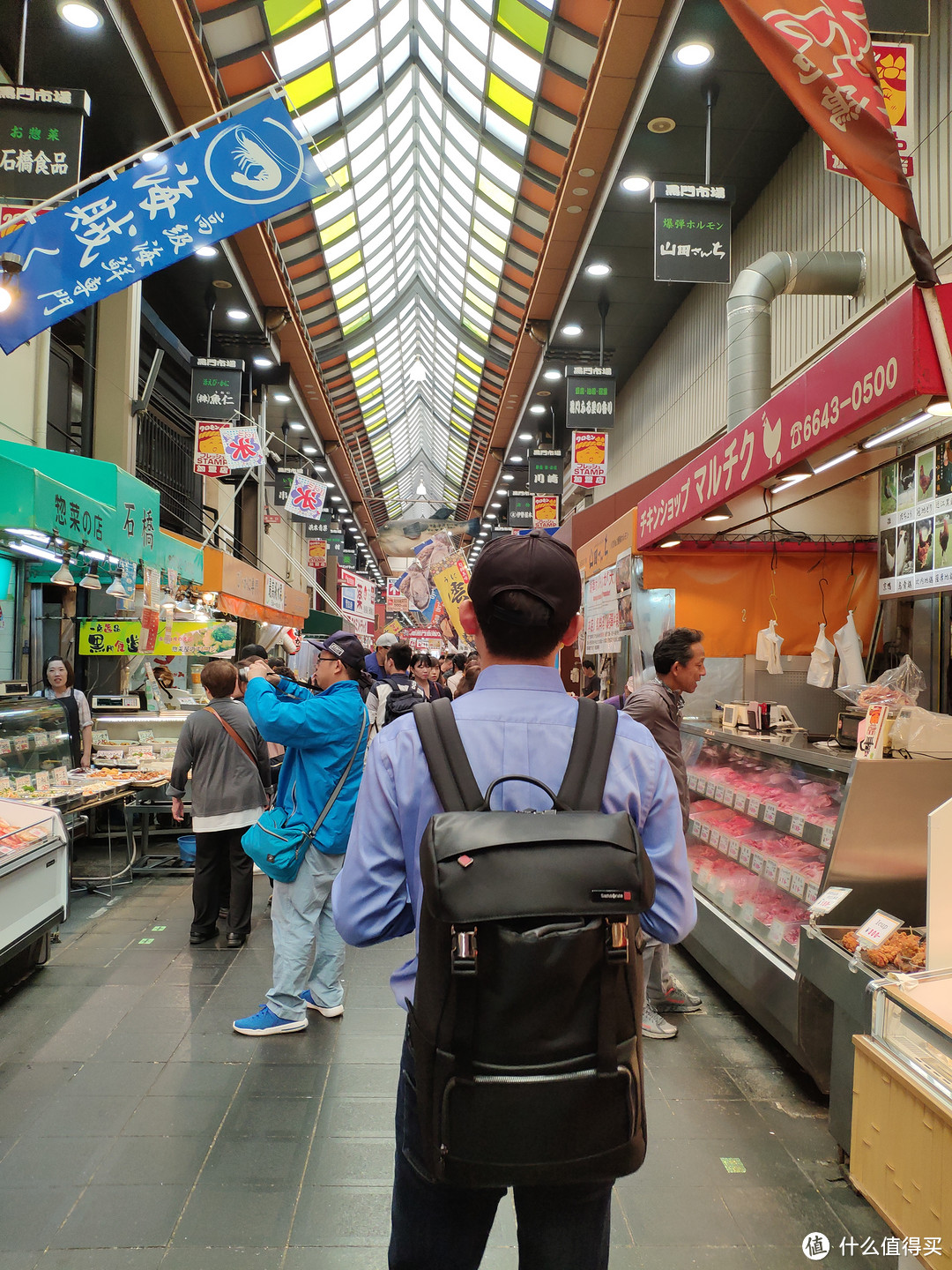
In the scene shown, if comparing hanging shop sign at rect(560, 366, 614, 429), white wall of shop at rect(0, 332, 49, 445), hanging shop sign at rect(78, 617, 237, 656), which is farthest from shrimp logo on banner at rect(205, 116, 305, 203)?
hanging shop sign at rect(560, 366, 614, 429)

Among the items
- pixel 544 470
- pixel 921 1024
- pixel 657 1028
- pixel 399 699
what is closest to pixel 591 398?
pixel 544 470

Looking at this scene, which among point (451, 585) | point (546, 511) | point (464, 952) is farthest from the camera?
point (546, 511)

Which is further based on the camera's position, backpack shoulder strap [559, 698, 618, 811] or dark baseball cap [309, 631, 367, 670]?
dark baseball cap [309, 631, 367, 670]

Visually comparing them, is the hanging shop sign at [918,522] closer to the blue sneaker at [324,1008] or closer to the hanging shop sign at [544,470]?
the blue sneaker at [324,1008]

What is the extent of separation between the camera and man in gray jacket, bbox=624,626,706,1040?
12.0 ft

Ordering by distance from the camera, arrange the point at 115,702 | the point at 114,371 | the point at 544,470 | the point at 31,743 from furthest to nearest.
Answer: the point at 544,470, the point at 114,371, the point at 115,702, the point at 31,743

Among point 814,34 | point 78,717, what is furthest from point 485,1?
point 78,717

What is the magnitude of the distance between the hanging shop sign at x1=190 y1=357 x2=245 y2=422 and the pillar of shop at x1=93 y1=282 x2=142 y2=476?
4.24 ft

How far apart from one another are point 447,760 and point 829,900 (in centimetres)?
227

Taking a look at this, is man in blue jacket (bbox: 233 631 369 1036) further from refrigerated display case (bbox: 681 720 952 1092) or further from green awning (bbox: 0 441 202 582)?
green awning (bbox: 0 441 202 582)

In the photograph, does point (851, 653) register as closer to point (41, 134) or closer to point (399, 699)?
point (399, 699)

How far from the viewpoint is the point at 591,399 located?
11.1 meters

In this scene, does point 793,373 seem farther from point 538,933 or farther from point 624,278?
point 538,933

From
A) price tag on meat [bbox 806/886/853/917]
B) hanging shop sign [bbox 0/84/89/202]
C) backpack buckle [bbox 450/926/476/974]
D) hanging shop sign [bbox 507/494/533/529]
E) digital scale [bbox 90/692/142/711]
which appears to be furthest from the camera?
hanging shop sign [bbox 507/494/533/529]
